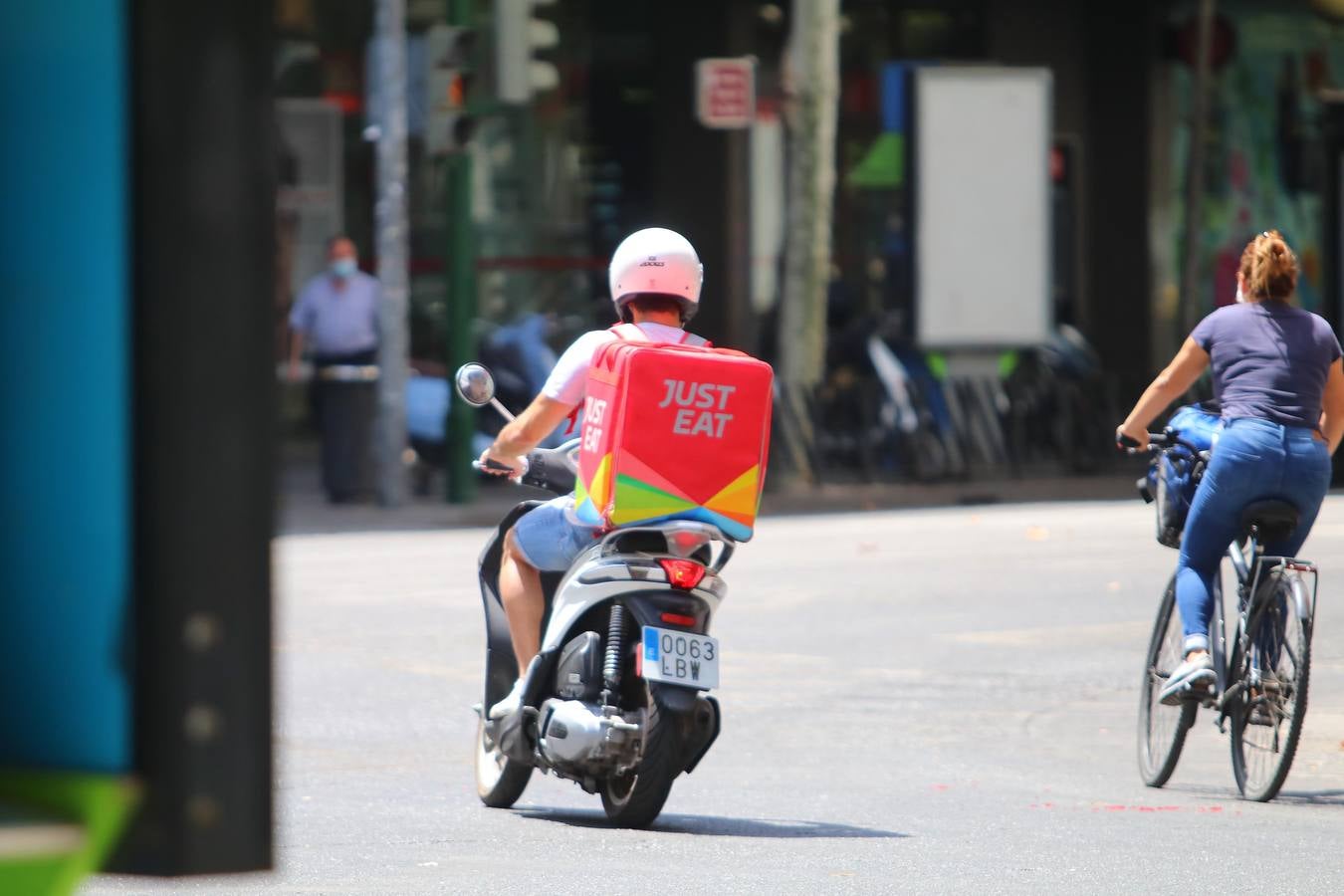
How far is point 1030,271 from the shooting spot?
23.2 meters

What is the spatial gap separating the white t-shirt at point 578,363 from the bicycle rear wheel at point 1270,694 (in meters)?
1.90

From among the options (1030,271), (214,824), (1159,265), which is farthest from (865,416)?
(214,824)

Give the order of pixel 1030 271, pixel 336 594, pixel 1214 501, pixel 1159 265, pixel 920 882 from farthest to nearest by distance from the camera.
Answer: pixel 1159 265 < pixel 1030 271 < pixel 336 594 < pixel 1214 501 < pixel 920 882

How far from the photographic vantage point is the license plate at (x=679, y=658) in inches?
259

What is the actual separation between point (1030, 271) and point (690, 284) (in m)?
16.5

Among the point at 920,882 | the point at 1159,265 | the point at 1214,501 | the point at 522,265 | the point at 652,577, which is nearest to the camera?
the point at 920,882

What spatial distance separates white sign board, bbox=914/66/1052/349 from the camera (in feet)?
75.1

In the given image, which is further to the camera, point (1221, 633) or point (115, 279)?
point (1221, 633)

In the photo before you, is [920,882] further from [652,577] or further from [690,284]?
[690,284]

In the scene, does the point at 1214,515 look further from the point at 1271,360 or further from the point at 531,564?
the point at 531,564

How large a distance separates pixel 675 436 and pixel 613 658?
1.90ft

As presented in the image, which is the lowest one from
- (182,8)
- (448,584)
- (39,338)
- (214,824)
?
(448,584)

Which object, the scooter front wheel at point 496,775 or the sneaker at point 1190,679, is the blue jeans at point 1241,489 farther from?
the scooter front wheel at point 496,775

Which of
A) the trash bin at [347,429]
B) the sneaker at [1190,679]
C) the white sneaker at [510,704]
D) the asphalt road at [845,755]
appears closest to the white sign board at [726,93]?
the trash bin at [347,429]
